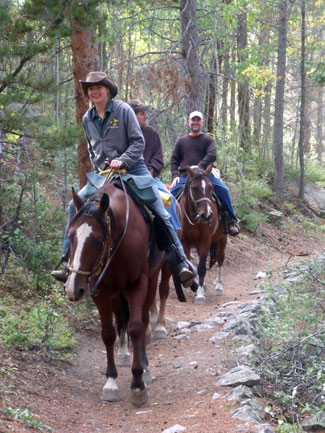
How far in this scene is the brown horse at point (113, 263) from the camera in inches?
195

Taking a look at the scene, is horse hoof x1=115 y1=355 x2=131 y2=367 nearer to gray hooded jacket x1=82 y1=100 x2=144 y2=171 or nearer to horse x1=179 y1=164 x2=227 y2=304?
gray hooded jacket x1=82 y1=100 x2=144 y2=171

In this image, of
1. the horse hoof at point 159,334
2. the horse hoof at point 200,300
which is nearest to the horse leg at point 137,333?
the horse hoof at point 159,334

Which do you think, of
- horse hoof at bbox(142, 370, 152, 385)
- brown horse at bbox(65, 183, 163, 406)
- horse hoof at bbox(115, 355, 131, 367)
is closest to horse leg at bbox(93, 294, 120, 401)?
brown horse at bbox(65, 183, 163, 406)

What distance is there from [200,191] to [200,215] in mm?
438

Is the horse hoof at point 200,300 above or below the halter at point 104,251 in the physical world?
below

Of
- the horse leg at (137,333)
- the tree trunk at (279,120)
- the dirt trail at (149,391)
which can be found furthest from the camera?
the tree trunk at (279,120)

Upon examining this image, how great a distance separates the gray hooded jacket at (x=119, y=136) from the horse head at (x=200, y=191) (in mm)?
4117

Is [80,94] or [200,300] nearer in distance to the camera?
[80,94]

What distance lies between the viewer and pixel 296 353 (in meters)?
5.63

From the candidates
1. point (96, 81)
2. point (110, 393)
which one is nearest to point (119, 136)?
point (96, 81)

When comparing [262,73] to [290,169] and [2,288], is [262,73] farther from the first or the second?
[2,288]

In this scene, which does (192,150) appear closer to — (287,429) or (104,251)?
(104,251)

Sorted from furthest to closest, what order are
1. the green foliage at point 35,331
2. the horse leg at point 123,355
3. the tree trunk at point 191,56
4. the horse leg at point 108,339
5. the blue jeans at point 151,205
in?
the tree trunk at point 191,56
the horse leg at point 123,355
the green foliage at point 35,331
the blue jeans at point 151,205
the horse leg at point 108,339

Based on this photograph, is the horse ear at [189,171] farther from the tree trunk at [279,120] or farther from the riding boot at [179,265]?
the tree trunk at [279,120]
